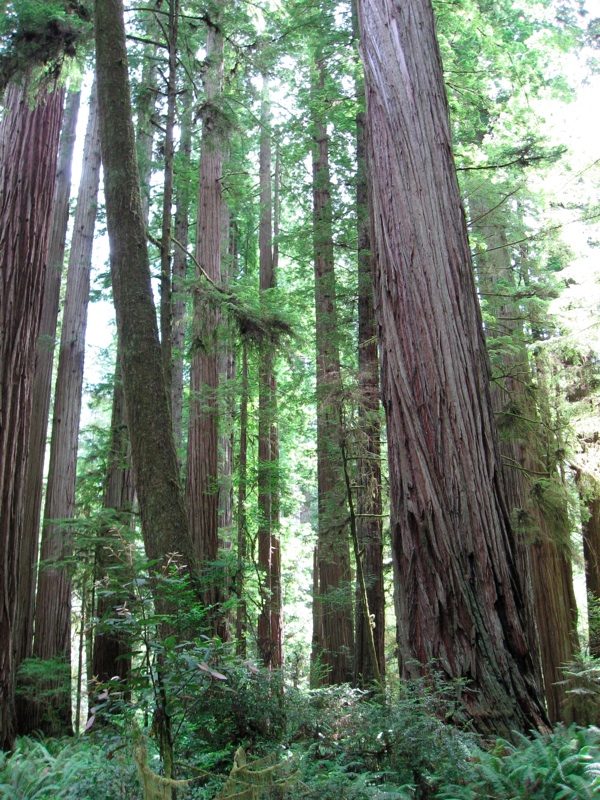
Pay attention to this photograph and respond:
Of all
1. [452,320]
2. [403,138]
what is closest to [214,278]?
[403,138]

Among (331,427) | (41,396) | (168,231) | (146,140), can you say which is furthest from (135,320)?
(146,140)

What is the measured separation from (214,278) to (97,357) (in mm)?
12269

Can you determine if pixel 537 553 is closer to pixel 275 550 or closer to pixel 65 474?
pixel 275 550

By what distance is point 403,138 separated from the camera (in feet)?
16.9

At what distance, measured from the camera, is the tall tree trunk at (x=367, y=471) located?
26.3 ft

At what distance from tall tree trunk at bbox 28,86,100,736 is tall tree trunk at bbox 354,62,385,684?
398 centimetres

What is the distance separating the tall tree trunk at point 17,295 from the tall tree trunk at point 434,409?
3.50 meters

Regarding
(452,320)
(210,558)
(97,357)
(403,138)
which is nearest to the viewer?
(452,320)

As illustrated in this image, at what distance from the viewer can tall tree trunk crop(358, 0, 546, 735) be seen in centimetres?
407

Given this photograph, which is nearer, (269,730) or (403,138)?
(269,730)

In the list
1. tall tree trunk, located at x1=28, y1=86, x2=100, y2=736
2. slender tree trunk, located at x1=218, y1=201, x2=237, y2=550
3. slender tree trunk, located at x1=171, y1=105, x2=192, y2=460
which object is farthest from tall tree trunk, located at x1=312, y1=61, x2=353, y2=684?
tall tree trunk, located at x1=28, y1=86, x2=100, y2=736

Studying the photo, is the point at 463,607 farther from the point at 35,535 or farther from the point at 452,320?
the point at 35,535

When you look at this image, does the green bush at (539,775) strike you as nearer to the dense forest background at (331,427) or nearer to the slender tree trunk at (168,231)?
the dense forest background at (331,427)

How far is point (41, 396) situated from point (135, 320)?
5850 millimetres
